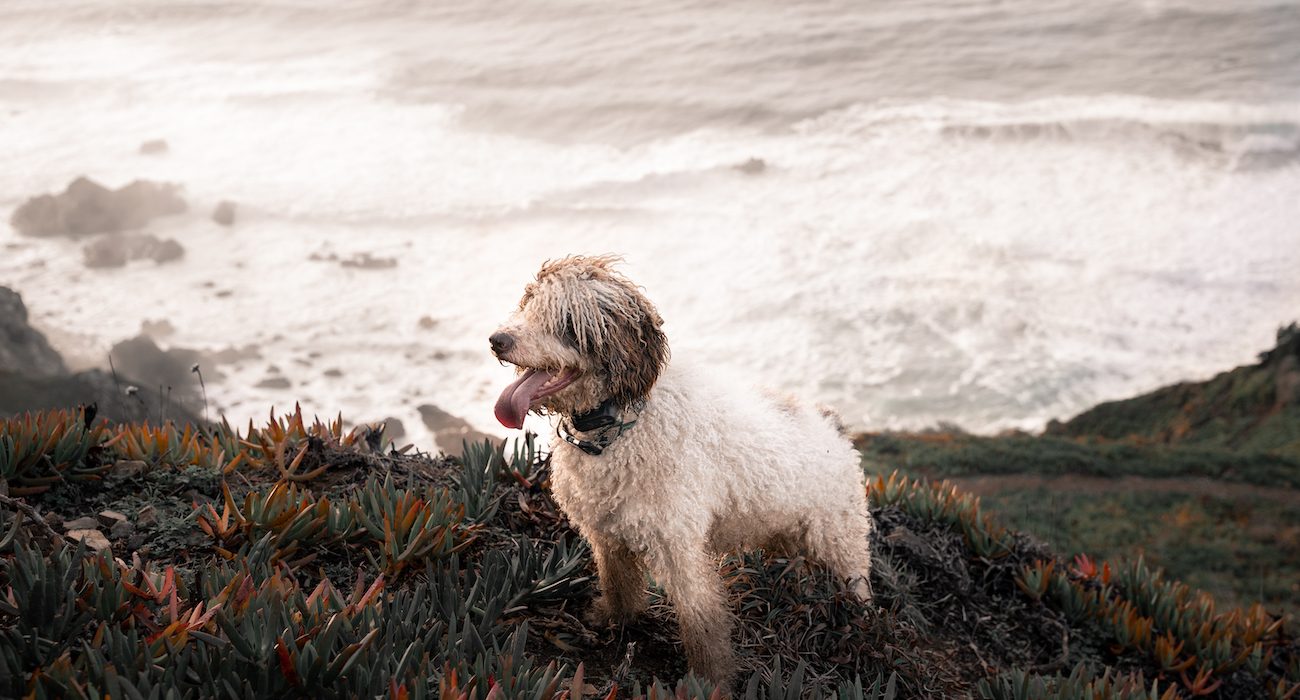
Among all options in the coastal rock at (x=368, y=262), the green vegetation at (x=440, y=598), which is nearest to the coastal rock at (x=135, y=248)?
the coastal rock at (x=368, y=262)

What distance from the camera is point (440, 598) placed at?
404cm

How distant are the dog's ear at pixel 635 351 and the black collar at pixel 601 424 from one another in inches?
2.6

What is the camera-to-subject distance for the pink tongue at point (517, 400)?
3.38 m

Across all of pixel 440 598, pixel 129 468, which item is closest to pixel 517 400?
pixel 440 598

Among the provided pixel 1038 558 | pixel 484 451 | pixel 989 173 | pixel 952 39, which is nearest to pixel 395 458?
pixel 484 451

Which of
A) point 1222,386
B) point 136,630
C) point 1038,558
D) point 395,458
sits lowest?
point 1222,386

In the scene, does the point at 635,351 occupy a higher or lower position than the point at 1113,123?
higher

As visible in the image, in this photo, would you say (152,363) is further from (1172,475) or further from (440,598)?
(1172,475)

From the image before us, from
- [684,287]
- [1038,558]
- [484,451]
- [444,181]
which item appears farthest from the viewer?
[444,181]

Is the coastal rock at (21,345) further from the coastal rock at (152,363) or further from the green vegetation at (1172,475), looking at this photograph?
the green vegetation at (1172,475)

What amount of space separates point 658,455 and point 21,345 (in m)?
10.0

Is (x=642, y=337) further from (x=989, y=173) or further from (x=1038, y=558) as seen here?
(x=989, y=173)

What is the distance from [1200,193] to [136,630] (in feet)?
87.1

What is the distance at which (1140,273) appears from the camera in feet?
66.5
